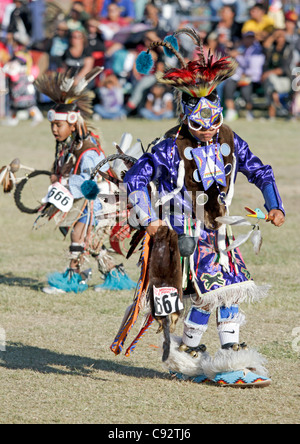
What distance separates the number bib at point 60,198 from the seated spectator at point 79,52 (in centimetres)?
1025

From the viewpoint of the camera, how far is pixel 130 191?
450 centimetres

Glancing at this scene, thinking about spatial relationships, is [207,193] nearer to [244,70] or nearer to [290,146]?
[290,146]

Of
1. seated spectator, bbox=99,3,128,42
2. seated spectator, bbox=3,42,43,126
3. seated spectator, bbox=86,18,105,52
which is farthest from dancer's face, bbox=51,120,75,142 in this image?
seated spectator, bbox=99,3,128,42

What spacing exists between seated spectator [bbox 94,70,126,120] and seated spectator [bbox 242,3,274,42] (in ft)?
9.35

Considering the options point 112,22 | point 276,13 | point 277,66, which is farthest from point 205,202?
point 112,22

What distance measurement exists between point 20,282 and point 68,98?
5.27 ft

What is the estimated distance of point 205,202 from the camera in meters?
4.59

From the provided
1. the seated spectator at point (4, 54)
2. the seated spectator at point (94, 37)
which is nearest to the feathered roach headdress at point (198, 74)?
the seated spectator at point (4, 54)

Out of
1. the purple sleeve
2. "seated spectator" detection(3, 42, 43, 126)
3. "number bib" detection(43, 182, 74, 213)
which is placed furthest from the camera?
"seated spectator" detection(3, 42, 43, 126)

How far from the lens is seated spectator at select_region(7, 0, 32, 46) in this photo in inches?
667

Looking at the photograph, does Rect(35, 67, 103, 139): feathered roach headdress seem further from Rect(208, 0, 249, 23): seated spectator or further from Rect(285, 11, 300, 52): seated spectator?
Rect(208, 0, 249, 23): seated spectator

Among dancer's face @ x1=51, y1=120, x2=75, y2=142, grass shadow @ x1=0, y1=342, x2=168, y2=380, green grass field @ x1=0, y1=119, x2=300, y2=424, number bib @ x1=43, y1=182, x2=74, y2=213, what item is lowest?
grass shadow @ x1=0, y1=342, x2=168, y2=380

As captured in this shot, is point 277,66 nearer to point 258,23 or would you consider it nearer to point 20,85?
point 258,23

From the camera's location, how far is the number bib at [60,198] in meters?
6.44
